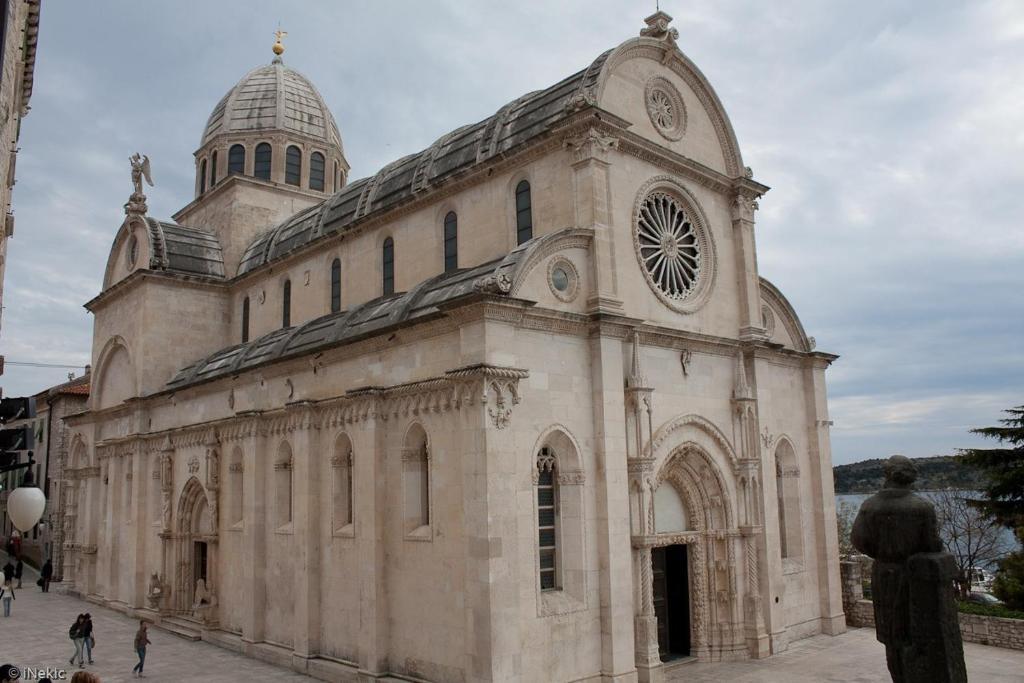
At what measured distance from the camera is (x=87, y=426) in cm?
3438

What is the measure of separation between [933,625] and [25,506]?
11.1m

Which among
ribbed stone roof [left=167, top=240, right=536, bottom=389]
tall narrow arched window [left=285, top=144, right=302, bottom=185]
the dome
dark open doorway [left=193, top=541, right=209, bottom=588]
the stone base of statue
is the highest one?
the dome

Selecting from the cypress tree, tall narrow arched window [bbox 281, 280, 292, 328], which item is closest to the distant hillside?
the cypress tree

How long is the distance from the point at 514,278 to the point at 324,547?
27.9 feet

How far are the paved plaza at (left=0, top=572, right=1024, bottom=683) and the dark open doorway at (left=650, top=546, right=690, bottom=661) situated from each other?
898 millimetres

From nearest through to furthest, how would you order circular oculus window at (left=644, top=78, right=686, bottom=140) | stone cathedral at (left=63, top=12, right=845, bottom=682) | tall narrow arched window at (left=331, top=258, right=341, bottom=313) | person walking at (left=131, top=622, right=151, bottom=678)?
stone cathedral at (left=63, top=12, right=845, bottom=682), person walking at (left=131, top=622, right=151, bottom=678), circular oculus window at (left=644, top=78, right=686, bottom=140), tall narrow arched window at (left=331, top=258, right=341, bottom=313)

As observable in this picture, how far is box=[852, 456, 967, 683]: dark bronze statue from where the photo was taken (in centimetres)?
763

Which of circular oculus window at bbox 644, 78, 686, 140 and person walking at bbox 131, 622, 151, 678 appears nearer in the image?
person walking at bbox 131, 622, 151, 678

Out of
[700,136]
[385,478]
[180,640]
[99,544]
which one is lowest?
[180,640]

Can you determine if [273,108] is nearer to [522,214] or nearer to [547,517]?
[522,214]

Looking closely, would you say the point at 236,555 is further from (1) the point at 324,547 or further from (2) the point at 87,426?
Result: (2) the point at 87,426

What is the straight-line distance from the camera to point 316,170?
123 feet

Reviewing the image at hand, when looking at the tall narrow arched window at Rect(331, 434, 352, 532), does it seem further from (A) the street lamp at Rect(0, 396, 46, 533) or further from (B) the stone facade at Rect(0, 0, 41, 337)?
(A) the street lamp at Rect(0, 396, 46, 533)

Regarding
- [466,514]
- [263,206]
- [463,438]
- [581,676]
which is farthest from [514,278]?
[263,206]
